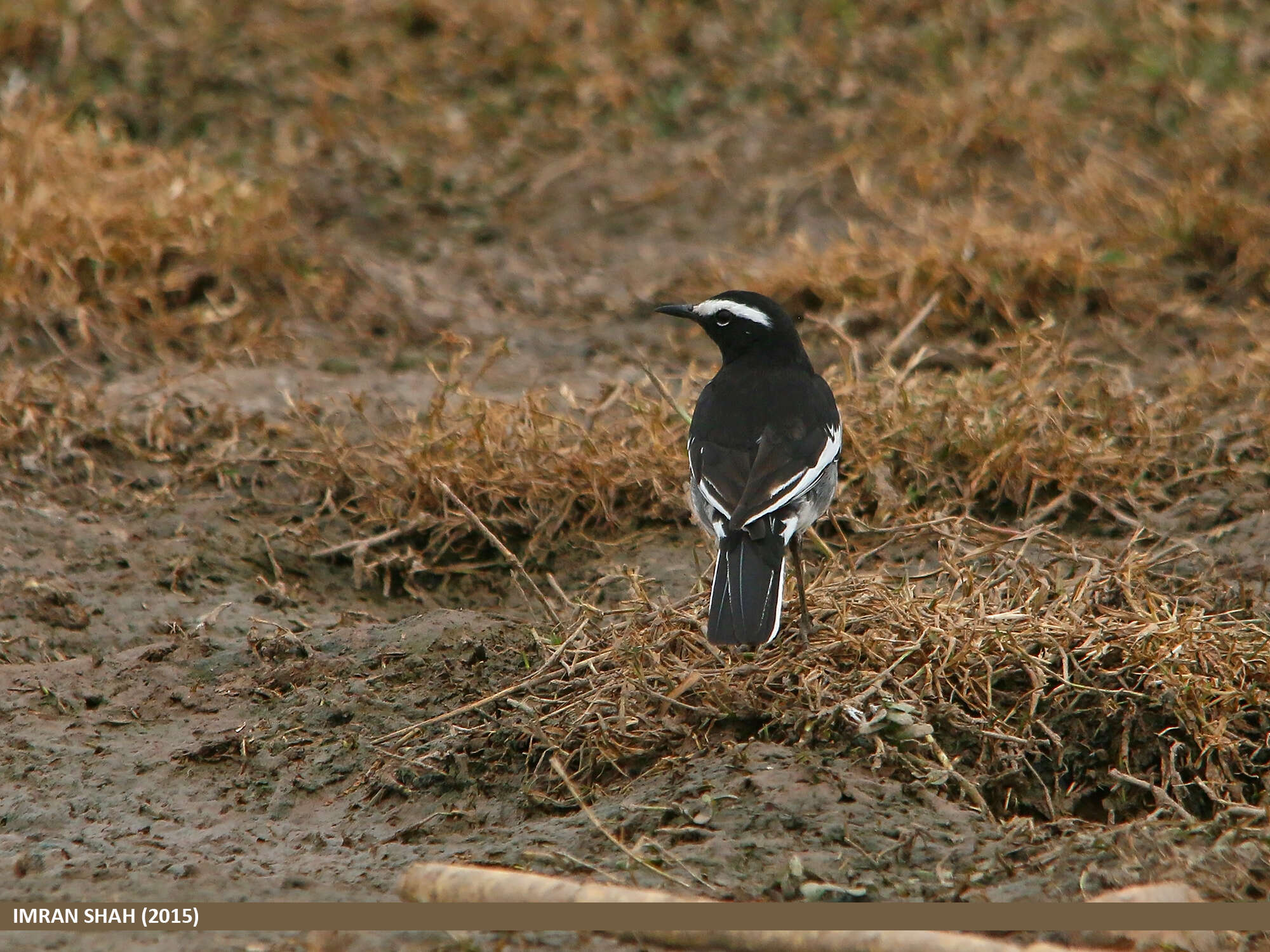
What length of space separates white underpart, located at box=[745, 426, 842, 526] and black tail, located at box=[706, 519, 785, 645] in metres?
0.05

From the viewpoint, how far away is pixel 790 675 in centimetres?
475

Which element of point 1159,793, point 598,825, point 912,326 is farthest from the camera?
point 912,326

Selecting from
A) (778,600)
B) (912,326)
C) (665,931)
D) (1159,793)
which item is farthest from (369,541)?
(1159,793)

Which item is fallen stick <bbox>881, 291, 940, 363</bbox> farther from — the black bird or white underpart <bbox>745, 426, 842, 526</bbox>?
white underpart <bbox>745, 426, 842, 526</bbox>

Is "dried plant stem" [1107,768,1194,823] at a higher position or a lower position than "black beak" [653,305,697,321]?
lower

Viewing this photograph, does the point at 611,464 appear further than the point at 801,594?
Yes

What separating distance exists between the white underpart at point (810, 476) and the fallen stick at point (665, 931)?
1453mm

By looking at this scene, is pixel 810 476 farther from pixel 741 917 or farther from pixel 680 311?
pixel 741 917

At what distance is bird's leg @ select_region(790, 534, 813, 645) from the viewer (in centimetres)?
495

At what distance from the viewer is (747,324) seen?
234 inches

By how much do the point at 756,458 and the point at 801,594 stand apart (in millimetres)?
454

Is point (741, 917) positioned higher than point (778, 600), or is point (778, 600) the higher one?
point (778, 600)

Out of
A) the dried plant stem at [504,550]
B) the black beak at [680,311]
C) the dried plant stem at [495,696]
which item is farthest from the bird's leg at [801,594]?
the black beak at [680,311]

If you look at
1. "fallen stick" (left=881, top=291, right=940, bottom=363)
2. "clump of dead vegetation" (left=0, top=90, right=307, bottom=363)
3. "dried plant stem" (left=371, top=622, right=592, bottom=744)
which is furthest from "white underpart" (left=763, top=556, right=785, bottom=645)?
"clump of dead vegetation" (left=0, top=90, right=307, bottom=363)
